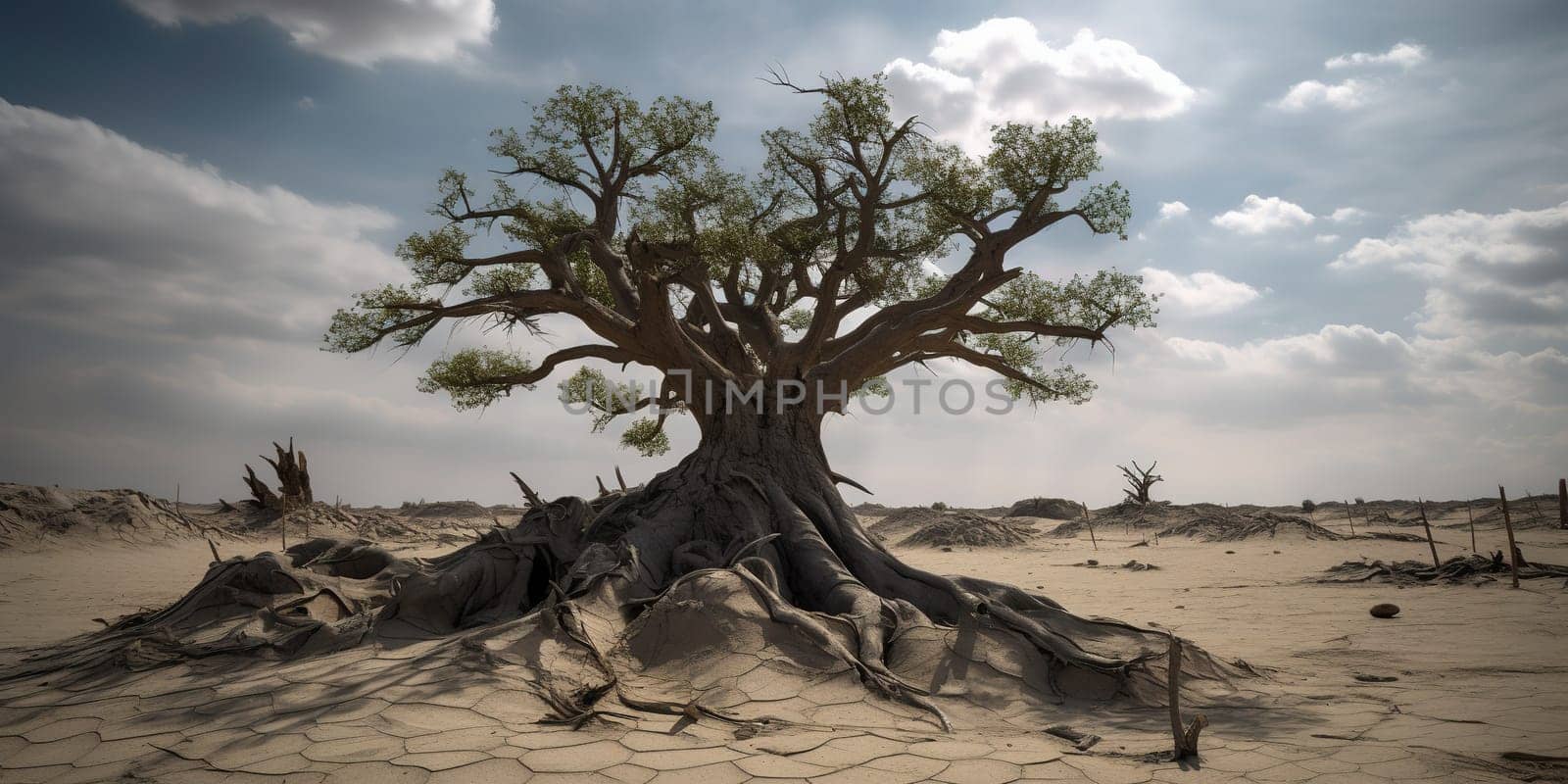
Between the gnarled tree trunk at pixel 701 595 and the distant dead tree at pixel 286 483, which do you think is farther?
the distant dead tree at pixel 286 483

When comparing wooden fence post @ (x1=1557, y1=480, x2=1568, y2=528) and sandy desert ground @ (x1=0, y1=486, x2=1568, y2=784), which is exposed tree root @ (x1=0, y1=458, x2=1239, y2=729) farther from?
wooden fence post @ (x1=1557, y1=480, x2=1568, y2=528)

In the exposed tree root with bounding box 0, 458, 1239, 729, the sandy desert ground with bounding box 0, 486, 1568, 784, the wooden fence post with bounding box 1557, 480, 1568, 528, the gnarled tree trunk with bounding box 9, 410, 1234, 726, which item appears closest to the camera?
the sandy desert ground with bounding box 0, 486, 1568, 784

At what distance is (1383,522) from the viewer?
74.4 ft

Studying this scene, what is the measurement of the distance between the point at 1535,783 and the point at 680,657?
416 centimetres

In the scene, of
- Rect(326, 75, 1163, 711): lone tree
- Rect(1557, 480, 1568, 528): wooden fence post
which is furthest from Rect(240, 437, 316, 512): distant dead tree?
Rect(1557, 480, 1568, 528): wooden fence post

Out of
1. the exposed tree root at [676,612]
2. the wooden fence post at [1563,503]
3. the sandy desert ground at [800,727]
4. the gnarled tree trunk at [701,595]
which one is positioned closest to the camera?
the sandy desert ground at [800,727]

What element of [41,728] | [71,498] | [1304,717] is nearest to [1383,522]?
[1304,717]

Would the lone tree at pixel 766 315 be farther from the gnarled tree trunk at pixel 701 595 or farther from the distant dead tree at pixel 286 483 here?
the distant dead tree at pixel 286 483

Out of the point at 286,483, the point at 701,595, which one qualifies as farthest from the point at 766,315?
the point at 286,483

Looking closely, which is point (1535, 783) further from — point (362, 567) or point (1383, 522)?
point (1383, 522)

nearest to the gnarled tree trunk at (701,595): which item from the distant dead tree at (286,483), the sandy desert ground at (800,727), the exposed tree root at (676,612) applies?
the exposed tree root at (676,612)

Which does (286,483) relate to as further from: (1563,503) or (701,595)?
(1563,503)

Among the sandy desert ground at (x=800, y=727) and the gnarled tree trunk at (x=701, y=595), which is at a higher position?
the gnarled tree trunk at (x=701, y=595)

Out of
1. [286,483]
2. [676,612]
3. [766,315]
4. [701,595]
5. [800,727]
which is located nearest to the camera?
[800,727]
